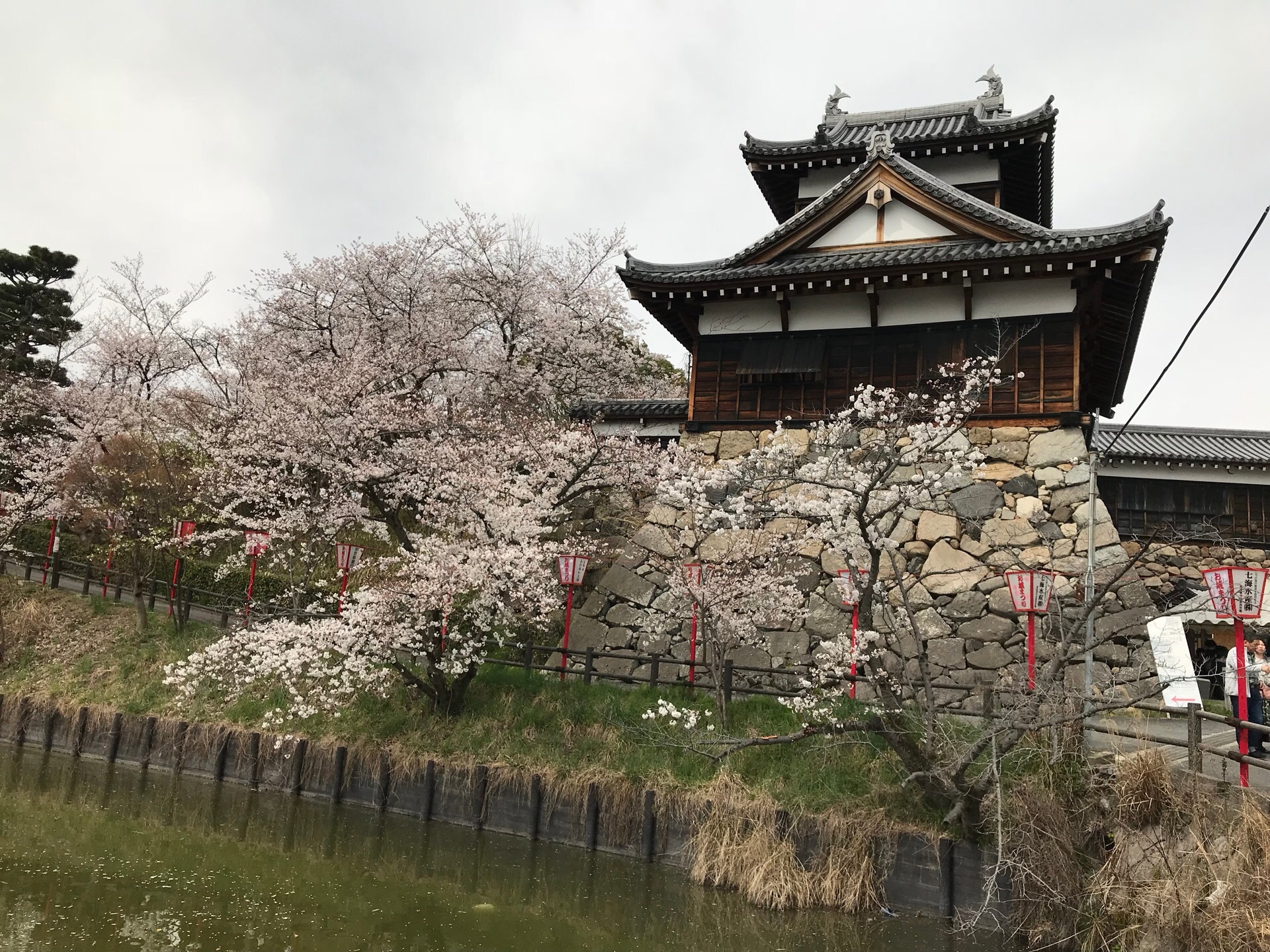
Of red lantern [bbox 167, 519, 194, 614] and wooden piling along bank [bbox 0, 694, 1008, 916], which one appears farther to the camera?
red lantern [bbox 167, 519, 194, 614]

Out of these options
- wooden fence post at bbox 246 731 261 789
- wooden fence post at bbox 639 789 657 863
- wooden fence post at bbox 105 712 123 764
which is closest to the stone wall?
wooden fence post at bbox 639 789 657 863

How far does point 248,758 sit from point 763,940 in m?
8.68

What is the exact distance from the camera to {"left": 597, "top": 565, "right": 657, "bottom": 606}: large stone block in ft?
48.2

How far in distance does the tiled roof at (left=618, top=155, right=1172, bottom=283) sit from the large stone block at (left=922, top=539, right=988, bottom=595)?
4571 millimetres

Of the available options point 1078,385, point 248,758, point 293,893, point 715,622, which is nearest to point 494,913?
point 293,893

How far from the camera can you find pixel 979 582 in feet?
42.6

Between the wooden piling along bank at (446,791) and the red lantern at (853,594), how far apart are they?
2.16 m

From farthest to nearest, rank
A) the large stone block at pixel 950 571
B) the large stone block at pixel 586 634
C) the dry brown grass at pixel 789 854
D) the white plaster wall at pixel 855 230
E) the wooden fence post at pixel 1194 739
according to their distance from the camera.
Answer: the white plaster wall at pixel 855 230
the large stone block at pixel 586 634
the large stone block at pixel 950 571
the dry brown grass at pixel 789 854
the wooden fence post at pixel 1194 739

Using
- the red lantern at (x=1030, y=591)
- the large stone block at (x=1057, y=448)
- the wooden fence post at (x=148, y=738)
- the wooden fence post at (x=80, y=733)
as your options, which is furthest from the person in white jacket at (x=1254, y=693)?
the wooden fence post at (x=80, y=733)

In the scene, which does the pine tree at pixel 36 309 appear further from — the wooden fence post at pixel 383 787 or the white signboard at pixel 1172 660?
the white signboard at pixel 1172 660

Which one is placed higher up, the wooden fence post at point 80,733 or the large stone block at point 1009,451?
the large stone block at point 1009,451

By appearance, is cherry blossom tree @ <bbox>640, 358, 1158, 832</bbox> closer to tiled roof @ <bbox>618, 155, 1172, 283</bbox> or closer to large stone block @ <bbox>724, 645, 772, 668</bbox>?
large stone block @ <bbox>724, 645, 772, 668</bbox>

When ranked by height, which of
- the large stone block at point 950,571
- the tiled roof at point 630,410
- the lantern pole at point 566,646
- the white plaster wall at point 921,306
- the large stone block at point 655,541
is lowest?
the lantern pole at point 566,646

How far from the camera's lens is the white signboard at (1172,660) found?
1066cm
